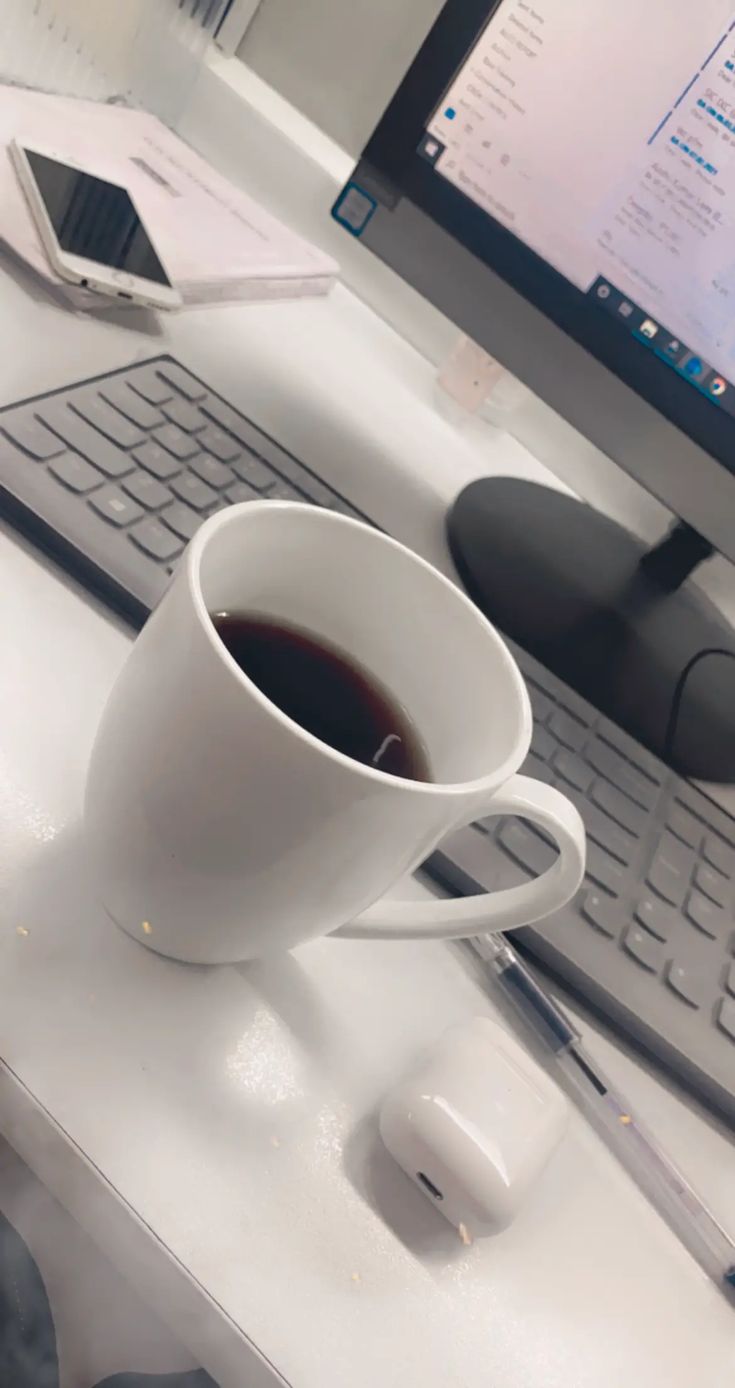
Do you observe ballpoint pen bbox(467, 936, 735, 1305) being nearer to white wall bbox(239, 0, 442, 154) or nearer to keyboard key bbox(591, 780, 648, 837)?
keyboard key bbox(591, 780, 648, 837)

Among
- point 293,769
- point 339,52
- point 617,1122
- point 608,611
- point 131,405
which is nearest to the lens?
point 293,769

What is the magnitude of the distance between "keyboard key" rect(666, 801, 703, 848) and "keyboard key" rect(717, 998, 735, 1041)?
0.25 ft

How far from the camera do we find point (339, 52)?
2.36 ft

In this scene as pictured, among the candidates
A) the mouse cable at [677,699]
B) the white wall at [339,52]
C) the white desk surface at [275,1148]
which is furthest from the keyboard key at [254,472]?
the white wall at [339,52]

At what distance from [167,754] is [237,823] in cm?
2

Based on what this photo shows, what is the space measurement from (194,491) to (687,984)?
0.26 metres

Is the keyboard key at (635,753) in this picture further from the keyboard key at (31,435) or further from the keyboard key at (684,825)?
the keyboard key at (31,435)

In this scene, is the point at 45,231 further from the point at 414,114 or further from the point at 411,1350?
the point at 411,1350

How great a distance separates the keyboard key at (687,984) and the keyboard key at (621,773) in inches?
3.2

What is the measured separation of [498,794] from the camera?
0.21 m

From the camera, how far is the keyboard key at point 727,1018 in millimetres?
322

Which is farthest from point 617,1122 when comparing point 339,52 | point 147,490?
point 339,52

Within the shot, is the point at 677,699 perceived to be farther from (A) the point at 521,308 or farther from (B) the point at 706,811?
(A) the point at 521,308

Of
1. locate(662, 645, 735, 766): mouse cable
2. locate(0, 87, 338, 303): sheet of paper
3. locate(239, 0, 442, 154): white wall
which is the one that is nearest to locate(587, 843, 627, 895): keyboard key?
locate(662, 645, 735, 766): mouse cable
